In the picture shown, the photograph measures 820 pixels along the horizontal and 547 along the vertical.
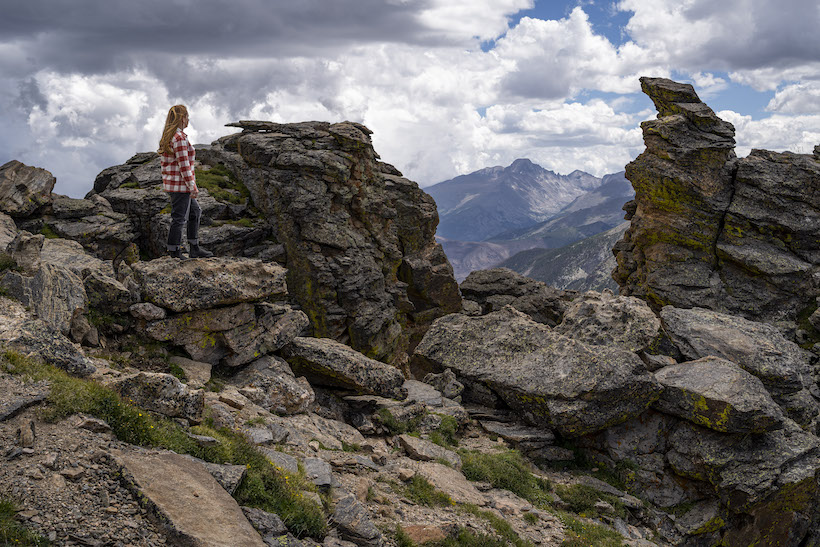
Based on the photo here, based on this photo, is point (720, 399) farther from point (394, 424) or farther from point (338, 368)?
point (338, 368)

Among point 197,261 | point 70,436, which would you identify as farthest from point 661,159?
point 70,436

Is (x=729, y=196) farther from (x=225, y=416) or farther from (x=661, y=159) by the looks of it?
(x=225, y=416)

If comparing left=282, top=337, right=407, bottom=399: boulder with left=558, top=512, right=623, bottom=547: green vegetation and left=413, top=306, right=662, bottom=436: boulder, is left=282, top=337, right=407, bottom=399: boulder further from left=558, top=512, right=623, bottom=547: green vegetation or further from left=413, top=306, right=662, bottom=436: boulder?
left=558, top=512, right=623, bottom=547: green vegetation

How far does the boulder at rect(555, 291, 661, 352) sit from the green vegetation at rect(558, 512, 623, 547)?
32.1ft

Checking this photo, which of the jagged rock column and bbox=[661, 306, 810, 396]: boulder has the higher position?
the jagged rock column

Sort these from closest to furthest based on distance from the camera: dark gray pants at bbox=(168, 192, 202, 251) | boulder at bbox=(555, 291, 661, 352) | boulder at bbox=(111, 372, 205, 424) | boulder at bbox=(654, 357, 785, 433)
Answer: boulder at bbox=(111, 372, 205, 424) < dark gray pants at bbox=(168, 192, 202, 251) < boulder at bbox=(654, 357, 785, 433) < boulder at bbox=(555, 291, 661, 352)

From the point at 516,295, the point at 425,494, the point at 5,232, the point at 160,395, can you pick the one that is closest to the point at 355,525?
the point at 425,494

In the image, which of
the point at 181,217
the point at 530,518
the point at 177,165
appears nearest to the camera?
the point at 530,518

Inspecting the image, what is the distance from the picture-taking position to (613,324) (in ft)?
94.2

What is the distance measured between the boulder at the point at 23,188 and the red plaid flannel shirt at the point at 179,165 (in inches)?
554

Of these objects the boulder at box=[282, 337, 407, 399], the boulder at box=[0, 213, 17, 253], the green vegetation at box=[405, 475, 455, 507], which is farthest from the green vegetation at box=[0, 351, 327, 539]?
the boulder at box=[282, 337, 407, 399]

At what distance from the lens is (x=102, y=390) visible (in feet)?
44.7

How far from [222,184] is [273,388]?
119ft

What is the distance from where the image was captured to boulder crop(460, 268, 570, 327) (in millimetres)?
71438
